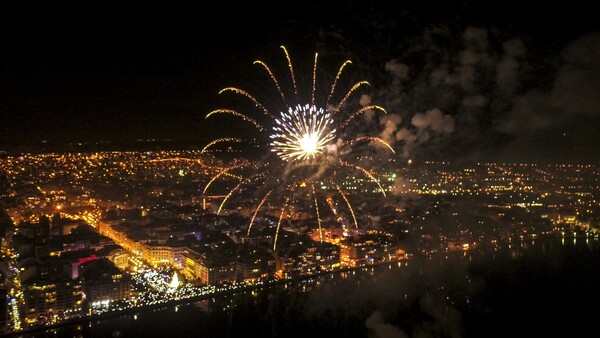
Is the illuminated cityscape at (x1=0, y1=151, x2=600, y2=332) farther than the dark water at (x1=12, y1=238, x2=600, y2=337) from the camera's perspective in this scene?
Yes

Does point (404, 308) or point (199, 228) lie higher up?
point (199, 228)

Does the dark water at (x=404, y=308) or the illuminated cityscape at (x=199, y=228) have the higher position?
the illuminated cityscape at (x=199, y=228)

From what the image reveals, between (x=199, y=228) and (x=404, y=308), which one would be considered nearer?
(x=404, y=308)

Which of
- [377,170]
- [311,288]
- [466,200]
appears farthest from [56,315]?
[466,200]

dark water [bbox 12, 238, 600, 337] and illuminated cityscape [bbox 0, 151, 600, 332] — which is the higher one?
illuminated cityscape [bbox 0, 151, 600, 332]
